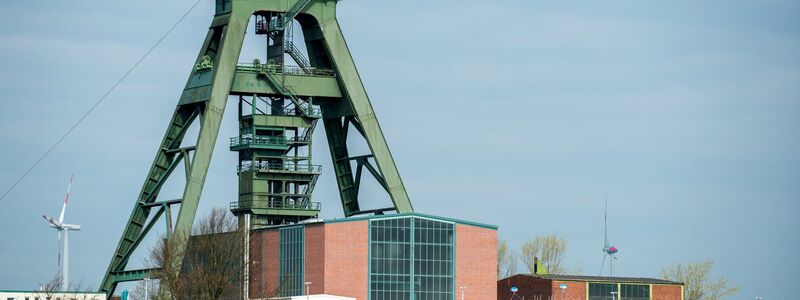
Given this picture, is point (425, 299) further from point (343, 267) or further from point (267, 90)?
point (267, 90)

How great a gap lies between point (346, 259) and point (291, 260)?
13.2 feet

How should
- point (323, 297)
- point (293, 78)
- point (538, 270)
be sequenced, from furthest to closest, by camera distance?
point (538, 270) → point (293, 78) → point (323, 297)

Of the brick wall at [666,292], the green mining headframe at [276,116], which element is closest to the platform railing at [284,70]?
the green mining headframe at [276,116]

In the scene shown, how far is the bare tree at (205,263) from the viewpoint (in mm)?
93062

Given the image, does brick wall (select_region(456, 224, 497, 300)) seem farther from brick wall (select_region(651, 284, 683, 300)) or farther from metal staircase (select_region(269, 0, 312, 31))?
metal staircase (select_region(269, 0, 312, 31))

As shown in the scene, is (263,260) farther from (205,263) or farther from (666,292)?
(666,292)

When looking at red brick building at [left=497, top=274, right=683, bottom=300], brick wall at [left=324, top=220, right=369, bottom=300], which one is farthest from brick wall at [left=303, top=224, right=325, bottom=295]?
red brick building at [left=497, top=274, right=683, bottom=300]

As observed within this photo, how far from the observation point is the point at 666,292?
356 feet

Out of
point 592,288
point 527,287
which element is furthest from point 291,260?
point 592,288

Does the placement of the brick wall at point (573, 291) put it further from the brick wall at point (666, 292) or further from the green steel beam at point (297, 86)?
the green steel beam at point (297, 86)

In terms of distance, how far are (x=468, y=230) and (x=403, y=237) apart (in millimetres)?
4058

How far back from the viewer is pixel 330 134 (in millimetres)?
100875

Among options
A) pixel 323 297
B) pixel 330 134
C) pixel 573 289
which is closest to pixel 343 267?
Result: pixel 323 297

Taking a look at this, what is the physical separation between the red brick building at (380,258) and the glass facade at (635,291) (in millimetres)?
12474
